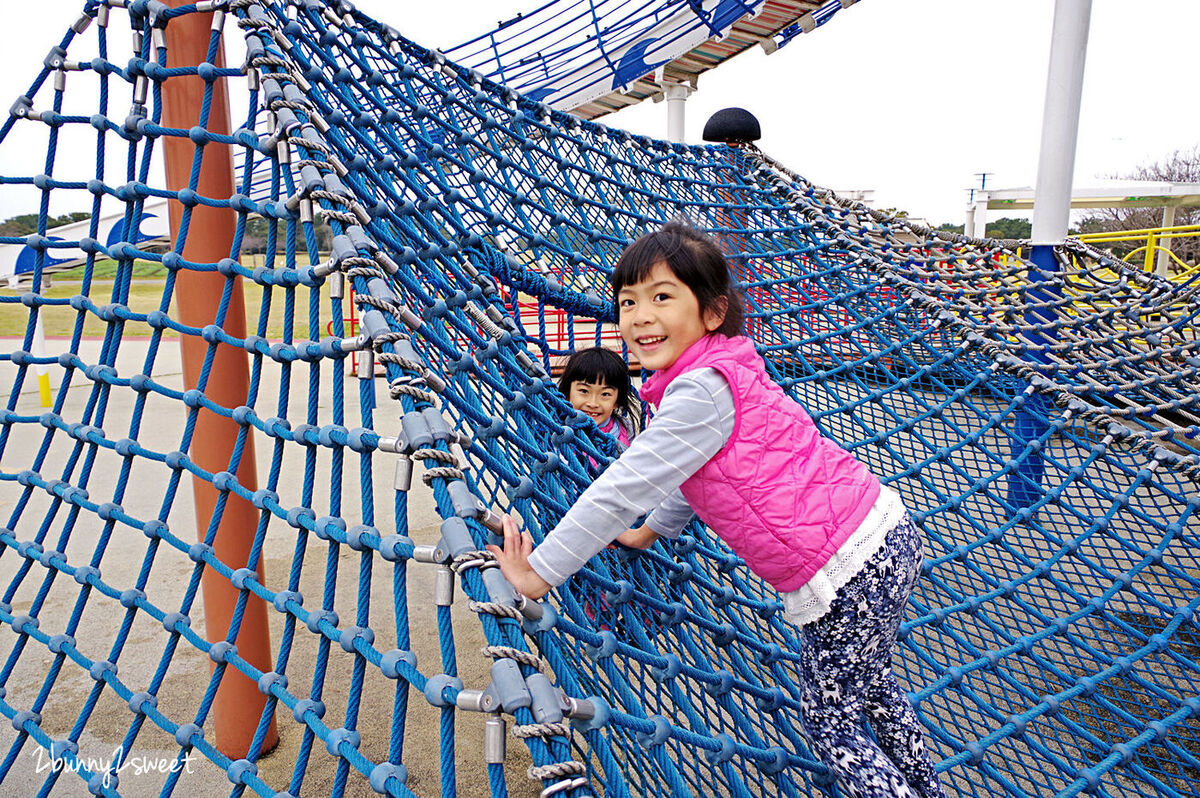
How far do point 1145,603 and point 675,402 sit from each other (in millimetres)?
1337

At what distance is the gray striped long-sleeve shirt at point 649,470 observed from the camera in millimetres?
823

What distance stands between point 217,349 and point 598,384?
2.47ft

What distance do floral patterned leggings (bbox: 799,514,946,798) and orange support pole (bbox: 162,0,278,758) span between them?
94 cm

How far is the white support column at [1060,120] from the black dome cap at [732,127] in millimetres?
1205

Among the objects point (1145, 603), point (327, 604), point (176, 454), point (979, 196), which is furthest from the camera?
point (979, 196)

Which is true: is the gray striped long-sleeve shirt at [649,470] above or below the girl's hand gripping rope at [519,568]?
above

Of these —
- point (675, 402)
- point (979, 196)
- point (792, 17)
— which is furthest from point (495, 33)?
point (979, 196)

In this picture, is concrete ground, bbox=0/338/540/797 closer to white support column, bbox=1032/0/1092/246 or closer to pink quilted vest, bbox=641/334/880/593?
pink quilted vest, bbox=641/334/880/593

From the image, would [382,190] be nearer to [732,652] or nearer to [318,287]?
[318,287]

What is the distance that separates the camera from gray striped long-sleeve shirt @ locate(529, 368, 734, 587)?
2.70 ft

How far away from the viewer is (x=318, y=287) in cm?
94

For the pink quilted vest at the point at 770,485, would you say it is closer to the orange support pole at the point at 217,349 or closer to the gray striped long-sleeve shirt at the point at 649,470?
the gray striped long-sleeve shirt at the point at 649,470

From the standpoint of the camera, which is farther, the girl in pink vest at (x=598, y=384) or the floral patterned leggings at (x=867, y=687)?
the girl in pink vest at (x=598, y=384)

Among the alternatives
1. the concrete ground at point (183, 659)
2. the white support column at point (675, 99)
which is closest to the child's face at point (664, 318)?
the concrete ground at point (183, 659)
